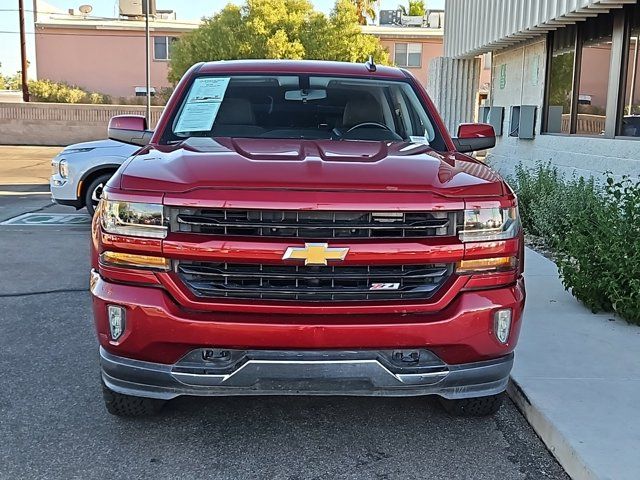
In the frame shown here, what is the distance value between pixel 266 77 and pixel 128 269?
2.14 meters

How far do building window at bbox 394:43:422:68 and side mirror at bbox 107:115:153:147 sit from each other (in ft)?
117

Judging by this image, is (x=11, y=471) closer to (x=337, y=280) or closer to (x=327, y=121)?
(x=337, y=280)

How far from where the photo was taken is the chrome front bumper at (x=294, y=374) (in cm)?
303

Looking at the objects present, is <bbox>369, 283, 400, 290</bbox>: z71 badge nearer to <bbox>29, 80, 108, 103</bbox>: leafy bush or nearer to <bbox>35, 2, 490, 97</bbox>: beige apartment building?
<bbox>29, 80, 108, 103</bbox>: leafy bush

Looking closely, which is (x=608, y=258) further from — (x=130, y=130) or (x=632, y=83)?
(x=632, y=83)

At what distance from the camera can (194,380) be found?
306 cm

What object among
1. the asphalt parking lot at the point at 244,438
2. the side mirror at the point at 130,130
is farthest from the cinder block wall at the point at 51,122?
the asphalt parking lot at the point at 244,438

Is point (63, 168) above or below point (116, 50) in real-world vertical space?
below

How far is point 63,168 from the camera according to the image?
9555 millimetres

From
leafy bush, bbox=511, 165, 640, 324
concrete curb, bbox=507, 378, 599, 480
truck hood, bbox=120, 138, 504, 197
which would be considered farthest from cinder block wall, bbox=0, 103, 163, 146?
concrete curb, bbox=507, 378, 599, 480

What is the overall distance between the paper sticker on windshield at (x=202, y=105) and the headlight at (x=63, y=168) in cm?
539

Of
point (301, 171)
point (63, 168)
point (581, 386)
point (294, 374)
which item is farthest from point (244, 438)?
point (63, 168)

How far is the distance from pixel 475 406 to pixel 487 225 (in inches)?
43.6

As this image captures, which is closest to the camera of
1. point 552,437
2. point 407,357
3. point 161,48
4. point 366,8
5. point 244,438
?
point 407,357
